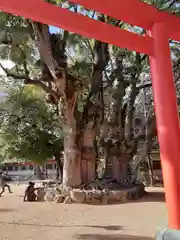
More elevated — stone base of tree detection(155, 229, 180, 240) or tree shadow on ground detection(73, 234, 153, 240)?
stone base of tree detection(155, 229, 180, 240)

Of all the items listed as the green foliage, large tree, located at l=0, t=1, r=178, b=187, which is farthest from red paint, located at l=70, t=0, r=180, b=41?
the green foliage

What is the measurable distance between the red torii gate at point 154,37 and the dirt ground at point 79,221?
2.12m

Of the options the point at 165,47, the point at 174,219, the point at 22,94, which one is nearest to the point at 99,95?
the point at 22,94

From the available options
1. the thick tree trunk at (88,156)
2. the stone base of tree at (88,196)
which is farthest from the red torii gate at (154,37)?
the thick tree trunk at (88,156)

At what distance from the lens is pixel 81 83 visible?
9367 millimetres

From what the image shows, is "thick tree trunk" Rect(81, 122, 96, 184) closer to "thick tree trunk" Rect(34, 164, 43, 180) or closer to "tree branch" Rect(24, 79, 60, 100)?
"tree branch" Rect(24, 79, 60, 100)

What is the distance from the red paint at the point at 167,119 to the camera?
2.91 meters

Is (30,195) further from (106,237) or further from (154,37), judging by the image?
(154,37)

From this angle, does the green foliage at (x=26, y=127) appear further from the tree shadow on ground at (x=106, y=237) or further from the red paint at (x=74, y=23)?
the red paint at (x=74, y=23)

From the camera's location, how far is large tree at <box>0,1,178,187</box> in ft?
28.6

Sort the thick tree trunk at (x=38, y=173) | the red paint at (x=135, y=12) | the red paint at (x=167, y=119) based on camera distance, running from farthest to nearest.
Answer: the thick tree trunk at (x=38, y=173)
the red paint at (x=135, y=12)
the red paint at (x=167, y=119)

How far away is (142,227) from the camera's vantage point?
5.28m

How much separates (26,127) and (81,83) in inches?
188

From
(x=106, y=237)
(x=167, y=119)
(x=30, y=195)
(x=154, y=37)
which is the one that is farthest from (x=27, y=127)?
(x=167, y=119)
